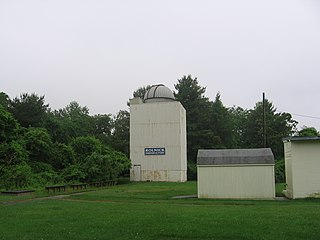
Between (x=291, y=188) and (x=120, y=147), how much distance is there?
44510mm

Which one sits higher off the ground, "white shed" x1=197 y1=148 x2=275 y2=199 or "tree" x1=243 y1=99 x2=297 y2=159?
"tree" x1=243 y1=99 x2=297 y2=159

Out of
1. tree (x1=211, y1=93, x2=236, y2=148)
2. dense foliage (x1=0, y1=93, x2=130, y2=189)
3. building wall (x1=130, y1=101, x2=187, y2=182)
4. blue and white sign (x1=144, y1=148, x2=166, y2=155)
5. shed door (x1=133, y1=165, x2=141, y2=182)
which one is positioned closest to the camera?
dense foliage (x1=0, y1=93, x2=130, y2=189)

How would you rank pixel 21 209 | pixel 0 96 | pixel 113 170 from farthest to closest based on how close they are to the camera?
pixel 0 96, pixel 113 170, pixel 21 209

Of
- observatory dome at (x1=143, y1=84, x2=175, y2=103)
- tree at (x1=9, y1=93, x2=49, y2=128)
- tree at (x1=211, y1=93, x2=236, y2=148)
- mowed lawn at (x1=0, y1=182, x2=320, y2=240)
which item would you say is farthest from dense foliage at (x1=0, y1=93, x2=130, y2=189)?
tree at (x1=211, y1=93, x2=236, y2=148)

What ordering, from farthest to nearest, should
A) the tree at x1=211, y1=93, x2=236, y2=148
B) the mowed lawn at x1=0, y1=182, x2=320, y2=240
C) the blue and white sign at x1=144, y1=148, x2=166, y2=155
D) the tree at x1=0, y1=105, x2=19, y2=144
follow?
the tree at x1=211, y1=93, x2=236, y2=148
the blue and white sign at x1=144, y1=148, x2=166, y2=155
the tree at x1=0, y1=105, x2=19, y2=144
the mowed lawn at x1=0, y1=182, x2=320, y2=240

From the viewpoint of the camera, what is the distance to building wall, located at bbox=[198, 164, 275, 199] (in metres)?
23.1

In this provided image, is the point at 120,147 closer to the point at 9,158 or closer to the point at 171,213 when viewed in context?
the point at 9,158

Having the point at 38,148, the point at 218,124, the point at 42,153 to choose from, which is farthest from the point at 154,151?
the point at 218,124

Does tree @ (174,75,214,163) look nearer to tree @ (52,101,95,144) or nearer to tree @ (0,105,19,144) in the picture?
tree @ (52,101,95,144)

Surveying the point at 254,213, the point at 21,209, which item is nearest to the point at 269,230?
the point at 254,213

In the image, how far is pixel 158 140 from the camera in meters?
48.7

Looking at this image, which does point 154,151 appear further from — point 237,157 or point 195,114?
point 237,157

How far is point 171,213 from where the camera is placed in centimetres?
1484

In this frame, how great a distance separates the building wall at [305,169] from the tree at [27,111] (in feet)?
118
